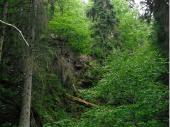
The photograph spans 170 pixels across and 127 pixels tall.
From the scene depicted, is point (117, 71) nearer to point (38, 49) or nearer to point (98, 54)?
point (38, 49)

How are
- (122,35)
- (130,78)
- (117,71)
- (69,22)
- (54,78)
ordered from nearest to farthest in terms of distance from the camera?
(130,78)
(117,71)
(54,78)
(69,22)
(122,35)

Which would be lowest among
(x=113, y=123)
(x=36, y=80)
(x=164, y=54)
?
(x=113, y=123)

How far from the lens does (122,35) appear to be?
40125 mm

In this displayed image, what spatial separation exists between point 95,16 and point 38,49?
55.0 ft

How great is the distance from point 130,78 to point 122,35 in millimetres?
23978

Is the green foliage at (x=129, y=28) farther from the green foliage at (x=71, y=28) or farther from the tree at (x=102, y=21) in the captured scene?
the green foliage at (x=71, y=28)

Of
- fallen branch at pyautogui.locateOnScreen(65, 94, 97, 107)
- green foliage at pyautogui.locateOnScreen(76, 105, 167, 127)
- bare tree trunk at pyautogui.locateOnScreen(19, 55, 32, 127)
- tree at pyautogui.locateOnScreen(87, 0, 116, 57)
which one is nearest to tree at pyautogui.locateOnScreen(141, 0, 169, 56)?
green foliage at pyautogui.locateOnScreen(76, 105, 167, 127)

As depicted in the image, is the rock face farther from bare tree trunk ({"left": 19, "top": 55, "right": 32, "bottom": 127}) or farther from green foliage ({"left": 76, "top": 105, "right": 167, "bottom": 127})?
green foliage ({"left": 76, "top": 105, "right": 167, "bottom": 127})

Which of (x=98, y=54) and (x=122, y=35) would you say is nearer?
(x=98, y=54)

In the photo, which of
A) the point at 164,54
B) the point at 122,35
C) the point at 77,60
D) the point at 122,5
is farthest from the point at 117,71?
the point at 122,5

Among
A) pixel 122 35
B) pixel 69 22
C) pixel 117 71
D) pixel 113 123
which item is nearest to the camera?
pixel 113 123

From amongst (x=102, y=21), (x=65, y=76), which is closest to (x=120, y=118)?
(x=65, y=76)

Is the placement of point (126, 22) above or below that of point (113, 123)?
above

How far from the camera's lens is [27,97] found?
1889 centimetres
